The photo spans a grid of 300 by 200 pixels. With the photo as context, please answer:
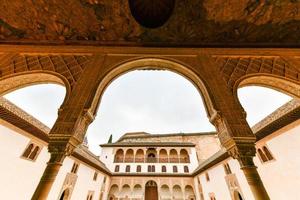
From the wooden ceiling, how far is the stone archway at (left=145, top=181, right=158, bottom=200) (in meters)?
20.2

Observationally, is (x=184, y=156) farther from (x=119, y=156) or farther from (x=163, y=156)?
(x=119, y=156)

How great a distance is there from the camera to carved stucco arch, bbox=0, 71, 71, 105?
14.6ft

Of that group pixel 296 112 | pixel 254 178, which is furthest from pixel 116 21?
pixel 296 112

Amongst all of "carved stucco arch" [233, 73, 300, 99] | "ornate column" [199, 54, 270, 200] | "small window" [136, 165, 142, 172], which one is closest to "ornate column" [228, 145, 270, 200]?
"ornate column" [199, 54, 270, 200]

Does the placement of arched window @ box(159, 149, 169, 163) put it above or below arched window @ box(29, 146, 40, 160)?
above

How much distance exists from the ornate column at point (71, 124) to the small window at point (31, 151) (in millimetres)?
7437

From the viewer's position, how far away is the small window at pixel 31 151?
27.9ft

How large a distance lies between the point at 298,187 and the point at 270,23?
7.54 m

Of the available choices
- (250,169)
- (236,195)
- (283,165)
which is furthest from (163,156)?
(250,169)

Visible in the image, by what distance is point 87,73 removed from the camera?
4.46 metres

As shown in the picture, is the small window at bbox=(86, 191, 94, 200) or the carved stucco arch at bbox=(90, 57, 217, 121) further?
the small window at bbox=(86, 191, 94, 200)

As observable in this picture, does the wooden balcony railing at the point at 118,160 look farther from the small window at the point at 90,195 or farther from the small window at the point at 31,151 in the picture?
the small window at the point at 31,151

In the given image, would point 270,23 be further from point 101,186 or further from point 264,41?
point 101,186

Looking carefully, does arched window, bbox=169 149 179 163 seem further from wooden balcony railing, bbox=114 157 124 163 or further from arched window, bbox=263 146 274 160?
arched window, bbox=263 146 274 160
